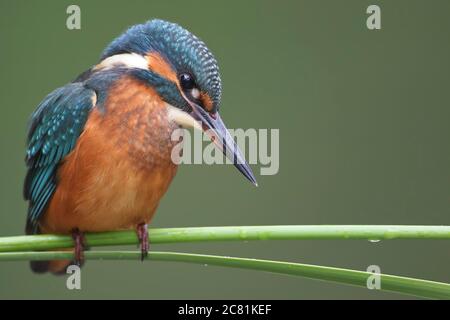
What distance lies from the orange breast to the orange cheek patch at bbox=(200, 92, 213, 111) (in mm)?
105

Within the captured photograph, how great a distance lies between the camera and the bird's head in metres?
1.92

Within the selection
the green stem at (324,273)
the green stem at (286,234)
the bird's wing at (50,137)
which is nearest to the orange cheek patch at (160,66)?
the bird's wing at (50,137)

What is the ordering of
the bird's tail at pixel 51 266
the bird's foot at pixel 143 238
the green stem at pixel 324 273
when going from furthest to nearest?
the bird's tail at pixel 51 266 < the bird's foot at pixel 143 238 < the green stem at pixel 324 273

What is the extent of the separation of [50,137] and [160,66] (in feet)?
1.10

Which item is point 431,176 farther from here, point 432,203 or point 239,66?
point 239,66

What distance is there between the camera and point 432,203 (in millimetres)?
3186

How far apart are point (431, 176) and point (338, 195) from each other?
1.21 ft

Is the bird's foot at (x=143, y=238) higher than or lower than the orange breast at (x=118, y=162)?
lower

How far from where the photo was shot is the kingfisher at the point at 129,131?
1.93m

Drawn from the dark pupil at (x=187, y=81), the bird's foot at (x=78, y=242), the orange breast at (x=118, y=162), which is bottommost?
the bird's foot at (x=78, y=242)

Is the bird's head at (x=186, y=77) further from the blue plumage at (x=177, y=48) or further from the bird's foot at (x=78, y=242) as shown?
the bird's foot at (x=78, y=242)

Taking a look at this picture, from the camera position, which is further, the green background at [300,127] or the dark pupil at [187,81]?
the green background at [300,127]

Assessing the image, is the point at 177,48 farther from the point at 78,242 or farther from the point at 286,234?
the point at 286,234

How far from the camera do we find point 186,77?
1.95 metres
